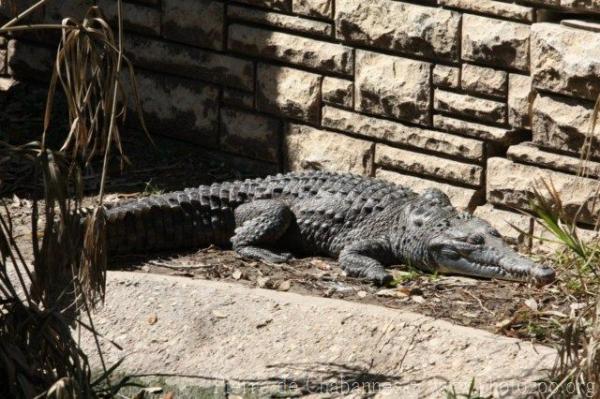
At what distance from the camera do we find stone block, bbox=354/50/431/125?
6.66m

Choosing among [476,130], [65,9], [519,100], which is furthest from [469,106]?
[65,9]

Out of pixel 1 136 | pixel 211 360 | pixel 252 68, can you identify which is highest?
pixel 252 68

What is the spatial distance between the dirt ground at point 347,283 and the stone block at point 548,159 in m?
0.69

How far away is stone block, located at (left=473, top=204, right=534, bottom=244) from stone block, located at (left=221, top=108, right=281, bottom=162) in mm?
1486

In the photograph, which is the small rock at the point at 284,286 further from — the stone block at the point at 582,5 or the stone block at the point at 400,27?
the stone block at the point at 582,5

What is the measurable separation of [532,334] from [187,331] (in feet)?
4.93

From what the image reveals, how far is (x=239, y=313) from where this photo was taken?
5.43 meters

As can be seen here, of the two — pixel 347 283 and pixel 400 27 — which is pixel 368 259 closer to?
pixel 347 283

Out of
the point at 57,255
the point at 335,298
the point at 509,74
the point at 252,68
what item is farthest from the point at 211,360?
the point at 252,68

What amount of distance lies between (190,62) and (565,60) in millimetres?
2681

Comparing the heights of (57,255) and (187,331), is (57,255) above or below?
above

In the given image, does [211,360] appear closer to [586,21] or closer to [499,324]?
[499,324]

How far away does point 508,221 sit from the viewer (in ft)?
21.4

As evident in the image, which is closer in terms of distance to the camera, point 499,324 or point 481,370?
point 481,370
